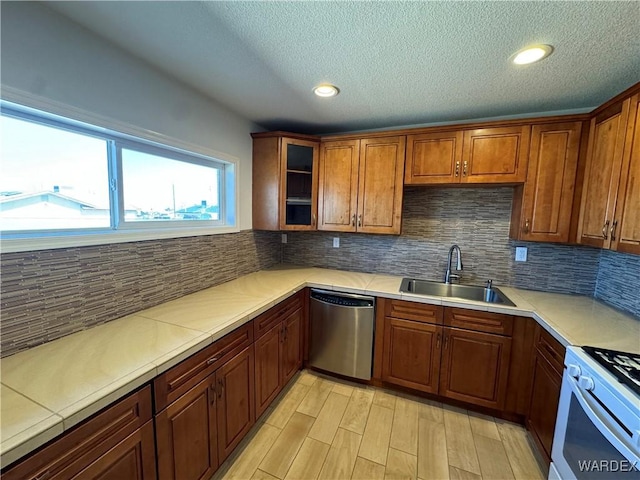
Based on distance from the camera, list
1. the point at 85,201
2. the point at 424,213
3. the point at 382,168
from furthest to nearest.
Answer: the point at 424,213 → the point at 382,168 → the point at 85,201

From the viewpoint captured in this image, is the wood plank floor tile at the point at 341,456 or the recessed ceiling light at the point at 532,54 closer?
the recessed ceiling light at the point at 532,54

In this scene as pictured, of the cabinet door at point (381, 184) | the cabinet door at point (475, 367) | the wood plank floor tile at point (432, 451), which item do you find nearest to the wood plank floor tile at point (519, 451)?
the cabinet door at point (475, 367)

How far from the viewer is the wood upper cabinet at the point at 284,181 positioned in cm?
242

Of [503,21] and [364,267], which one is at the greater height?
[503,21]

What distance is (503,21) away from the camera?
3.65 ft

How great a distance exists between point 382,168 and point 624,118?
4.73 feet

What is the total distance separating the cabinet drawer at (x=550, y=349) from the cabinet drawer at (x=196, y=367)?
1.76 metres

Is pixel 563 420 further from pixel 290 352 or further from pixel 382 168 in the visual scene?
pixel 382 168

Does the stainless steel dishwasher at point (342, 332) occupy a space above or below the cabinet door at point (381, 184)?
below

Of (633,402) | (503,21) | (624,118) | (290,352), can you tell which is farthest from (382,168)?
(633,402)

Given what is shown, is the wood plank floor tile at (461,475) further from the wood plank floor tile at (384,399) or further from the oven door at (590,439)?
the wood plank floor tile at (384,399)

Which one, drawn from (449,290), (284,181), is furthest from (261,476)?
(284,181)

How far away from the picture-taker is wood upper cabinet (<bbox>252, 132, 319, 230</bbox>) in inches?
95.2

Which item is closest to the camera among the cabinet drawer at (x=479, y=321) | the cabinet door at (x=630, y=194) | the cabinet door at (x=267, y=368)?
the cabinet door at (x=630, y=194)
